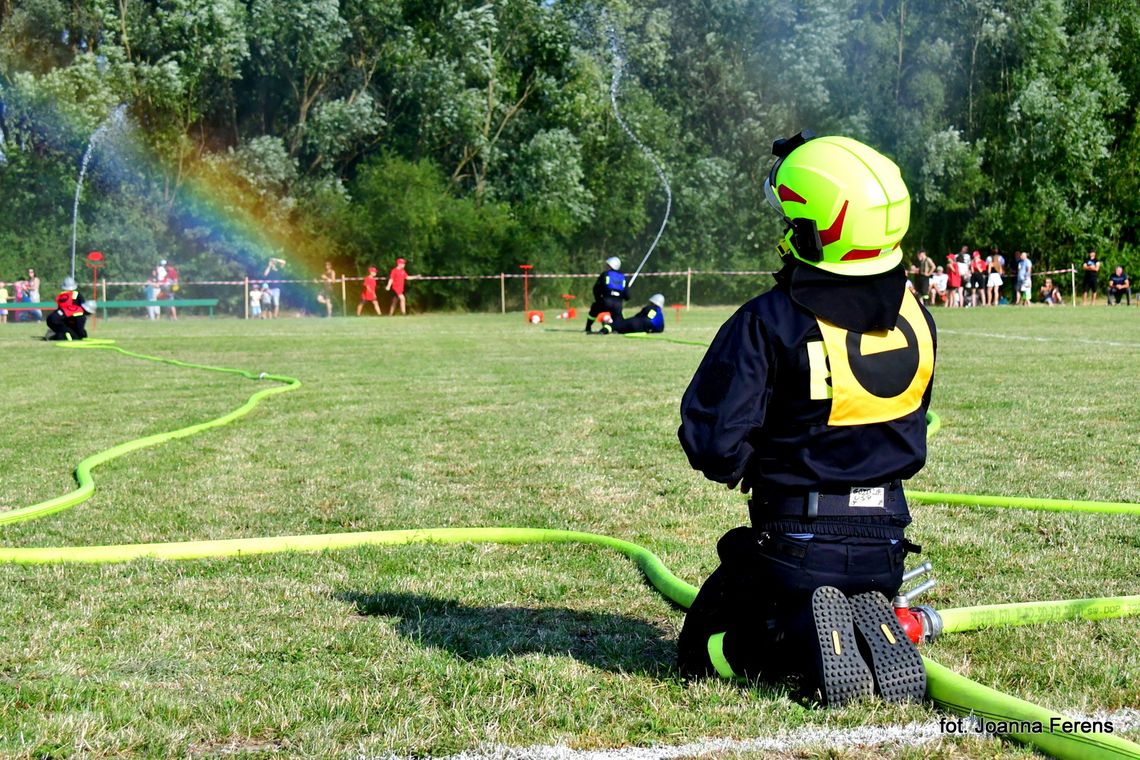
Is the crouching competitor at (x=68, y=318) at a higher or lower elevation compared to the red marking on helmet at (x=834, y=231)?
lower

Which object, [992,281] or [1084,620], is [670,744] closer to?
[1084,620]

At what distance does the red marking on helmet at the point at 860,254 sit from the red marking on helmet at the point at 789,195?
0.20 meters

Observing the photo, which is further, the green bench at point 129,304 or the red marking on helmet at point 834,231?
the green bench at point 129,304

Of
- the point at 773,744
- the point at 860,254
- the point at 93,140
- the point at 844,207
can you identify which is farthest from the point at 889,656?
the point at 93,140

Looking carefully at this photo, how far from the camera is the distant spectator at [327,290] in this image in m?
41.3

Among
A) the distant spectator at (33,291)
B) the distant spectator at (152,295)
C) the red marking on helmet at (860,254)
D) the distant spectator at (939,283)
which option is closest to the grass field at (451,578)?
the red marking on helmet at (860,254)

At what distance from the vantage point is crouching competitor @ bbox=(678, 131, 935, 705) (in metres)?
3.50

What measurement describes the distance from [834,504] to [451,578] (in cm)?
206

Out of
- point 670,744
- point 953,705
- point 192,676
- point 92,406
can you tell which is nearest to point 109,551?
point 192,676

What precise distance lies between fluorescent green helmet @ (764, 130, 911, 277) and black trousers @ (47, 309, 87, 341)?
22223 mm

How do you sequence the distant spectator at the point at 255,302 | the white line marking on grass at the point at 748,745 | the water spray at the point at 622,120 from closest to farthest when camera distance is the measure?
the white line marking on grass at the point at 748,745, the distant spectator at the point at 255,302, the water spray at the point at 622,120

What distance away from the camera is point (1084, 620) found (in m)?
4.31

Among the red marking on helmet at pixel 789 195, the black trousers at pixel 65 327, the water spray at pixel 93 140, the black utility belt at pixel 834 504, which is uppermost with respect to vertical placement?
the water spray at pixel 93 140

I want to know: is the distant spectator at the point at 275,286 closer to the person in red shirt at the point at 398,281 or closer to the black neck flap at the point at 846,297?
the person in red shirt at the point at 398,281
